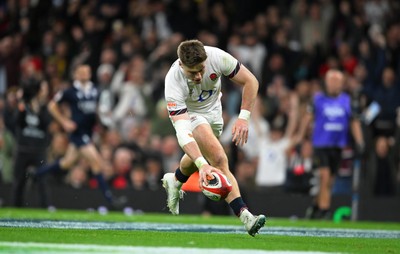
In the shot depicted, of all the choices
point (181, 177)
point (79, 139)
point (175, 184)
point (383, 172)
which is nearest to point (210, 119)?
point (181, 177)

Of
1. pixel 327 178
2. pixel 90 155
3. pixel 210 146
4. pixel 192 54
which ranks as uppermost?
pixel 192 54

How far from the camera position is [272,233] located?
11.1 meters

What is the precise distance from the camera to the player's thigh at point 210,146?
1029 centimetres

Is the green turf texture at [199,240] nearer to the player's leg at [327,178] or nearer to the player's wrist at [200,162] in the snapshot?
the player's wrist at [200,162]

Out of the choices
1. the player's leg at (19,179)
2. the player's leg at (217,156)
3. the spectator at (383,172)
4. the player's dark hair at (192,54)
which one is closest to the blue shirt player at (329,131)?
the spectator at (383,172)

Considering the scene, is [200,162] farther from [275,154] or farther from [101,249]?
[275,154]

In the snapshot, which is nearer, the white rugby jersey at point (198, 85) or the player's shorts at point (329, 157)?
the white rugby jersey at point (198, 85)

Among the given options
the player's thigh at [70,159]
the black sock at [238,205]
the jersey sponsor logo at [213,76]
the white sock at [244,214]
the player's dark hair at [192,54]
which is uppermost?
the player's dark hair at [192,54]

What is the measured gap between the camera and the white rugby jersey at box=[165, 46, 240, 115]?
1016 centimetres

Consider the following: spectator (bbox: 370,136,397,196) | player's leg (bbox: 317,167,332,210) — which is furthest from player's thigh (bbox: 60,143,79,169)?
spectator (bbox: 370,136,397,196)

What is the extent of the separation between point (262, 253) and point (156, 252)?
0.86 meters

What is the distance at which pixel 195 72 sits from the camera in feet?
32.5

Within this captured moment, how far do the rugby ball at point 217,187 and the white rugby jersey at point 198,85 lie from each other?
3.08 ft

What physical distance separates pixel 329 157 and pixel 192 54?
6.77 m
